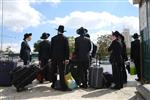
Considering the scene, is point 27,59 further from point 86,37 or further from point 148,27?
point 148,27

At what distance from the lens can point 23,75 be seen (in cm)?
1246

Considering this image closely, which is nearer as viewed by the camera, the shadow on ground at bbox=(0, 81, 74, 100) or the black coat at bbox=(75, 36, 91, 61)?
the shadow on ground at bbox=(0, 81, 74, 100)

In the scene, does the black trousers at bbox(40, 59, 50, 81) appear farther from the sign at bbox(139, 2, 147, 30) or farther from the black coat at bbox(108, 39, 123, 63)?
the sign at bbox(139, 2, 147, 30)

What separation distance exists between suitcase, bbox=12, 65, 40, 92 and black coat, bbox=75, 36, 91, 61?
5.16 ft

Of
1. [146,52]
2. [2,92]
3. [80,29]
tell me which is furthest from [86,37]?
[2,92]

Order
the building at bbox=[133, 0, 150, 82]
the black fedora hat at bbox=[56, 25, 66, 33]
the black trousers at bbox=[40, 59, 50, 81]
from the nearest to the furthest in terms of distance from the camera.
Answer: the building at bbox=[133, 0, 150, 82] < the black fedora hat at bbox=[56, 25, 66, 33] < the black trousers at bbox=[40, 59, 50, 81]

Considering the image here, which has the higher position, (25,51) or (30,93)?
(25,51)

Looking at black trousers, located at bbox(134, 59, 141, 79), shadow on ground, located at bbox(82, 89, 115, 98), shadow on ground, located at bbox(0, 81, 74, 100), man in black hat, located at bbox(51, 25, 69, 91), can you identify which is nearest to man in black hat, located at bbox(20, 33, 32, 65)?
shadow on ground, located at bbox(0, 81, 74, 100)

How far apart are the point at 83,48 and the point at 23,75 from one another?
85.7 inches

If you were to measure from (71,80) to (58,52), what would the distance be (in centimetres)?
102

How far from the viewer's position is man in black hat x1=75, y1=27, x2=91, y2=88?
13.1m

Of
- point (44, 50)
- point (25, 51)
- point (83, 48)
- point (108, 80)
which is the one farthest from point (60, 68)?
point (25, 51)

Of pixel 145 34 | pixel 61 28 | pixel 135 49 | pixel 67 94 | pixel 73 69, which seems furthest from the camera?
pixel 135 49

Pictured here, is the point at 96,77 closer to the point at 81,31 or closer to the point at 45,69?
the point at 81,31
